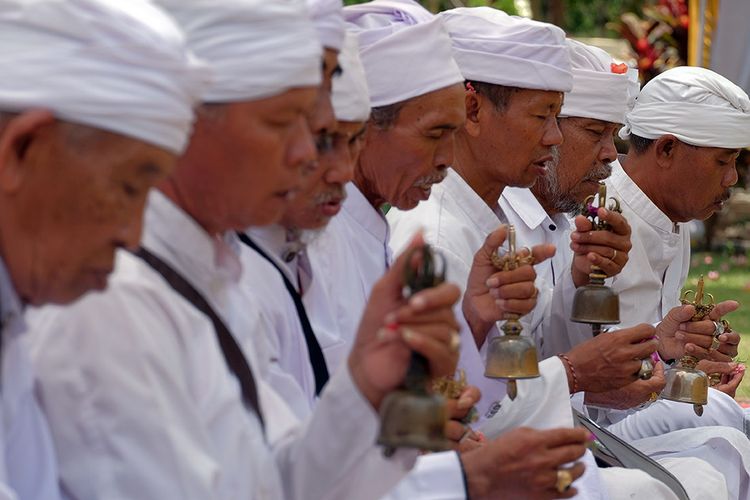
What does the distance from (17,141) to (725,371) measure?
458 centimetres

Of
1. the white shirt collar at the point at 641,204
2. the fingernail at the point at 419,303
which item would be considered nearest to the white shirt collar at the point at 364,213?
the fingernail at the point at 419,303

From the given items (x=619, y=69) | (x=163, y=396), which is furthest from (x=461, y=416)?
(x=619, y=69)

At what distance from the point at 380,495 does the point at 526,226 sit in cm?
310

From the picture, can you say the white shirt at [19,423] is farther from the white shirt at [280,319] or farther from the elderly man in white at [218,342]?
the white shirt at [280,319]

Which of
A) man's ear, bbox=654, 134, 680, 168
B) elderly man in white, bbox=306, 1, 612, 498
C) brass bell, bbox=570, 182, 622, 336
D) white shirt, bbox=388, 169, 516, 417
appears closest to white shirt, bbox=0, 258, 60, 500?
elderly man in white, bbox=306, 1, 612, 498

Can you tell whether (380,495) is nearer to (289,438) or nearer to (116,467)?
(289,438)

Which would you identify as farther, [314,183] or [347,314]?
[347,314]

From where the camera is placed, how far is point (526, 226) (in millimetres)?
6055

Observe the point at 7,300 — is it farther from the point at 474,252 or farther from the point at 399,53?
the point at 474,252

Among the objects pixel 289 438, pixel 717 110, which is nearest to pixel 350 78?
pixel 289 438

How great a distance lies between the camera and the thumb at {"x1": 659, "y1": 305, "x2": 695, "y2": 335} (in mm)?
5980

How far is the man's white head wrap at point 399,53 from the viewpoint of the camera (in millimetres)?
4645

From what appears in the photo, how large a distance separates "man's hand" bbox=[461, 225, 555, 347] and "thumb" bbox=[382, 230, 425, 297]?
64.0 inches

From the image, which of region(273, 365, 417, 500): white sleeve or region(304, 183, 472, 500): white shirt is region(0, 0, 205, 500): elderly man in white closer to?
region(273, 365, 417, 500): white sleeve
